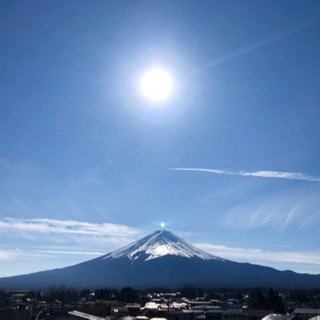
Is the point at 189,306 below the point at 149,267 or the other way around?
below

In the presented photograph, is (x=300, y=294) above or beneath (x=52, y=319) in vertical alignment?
above

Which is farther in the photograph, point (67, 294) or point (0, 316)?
point (67, 294)

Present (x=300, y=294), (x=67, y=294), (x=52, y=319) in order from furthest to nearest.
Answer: (x=300, y=294) < (x=67, y=294) < (x=52, y=319)

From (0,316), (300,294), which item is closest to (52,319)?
(0,316)

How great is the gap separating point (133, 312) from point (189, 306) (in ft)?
45.9

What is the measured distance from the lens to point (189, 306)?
6084 cm

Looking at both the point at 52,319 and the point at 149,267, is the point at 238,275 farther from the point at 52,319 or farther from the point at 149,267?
the point at 52,319

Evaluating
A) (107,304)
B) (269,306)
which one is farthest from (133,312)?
(269,306)

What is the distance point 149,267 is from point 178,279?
17538mm

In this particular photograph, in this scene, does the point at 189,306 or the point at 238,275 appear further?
the point at 238,275

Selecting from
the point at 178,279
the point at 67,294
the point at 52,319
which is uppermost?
the point at 178,279

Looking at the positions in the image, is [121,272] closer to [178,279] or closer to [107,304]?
[178,279]

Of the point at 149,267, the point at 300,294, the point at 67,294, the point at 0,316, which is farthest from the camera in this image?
the point at 149,267

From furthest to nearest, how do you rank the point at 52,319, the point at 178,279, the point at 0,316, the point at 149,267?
1. the point at 149,267
2. the point at 178,279
3. the point at 0,316
4. the point at 52,319
